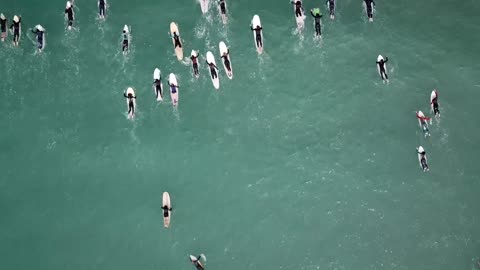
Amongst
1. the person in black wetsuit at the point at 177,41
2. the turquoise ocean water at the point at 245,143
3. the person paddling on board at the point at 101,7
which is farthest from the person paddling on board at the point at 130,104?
the person paddling on board at the point at 101,7

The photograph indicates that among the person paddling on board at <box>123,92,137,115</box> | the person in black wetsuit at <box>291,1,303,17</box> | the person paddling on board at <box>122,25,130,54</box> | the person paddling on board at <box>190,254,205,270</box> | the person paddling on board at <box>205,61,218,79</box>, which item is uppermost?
the person in black wetsuit at <box>291,1,303,17</box>

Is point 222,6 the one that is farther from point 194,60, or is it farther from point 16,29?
point 16,29

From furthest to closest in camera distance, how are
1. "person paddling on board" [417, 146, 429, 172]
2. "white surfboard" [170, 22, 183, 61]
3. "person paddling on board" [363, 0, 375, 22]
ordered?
"person paddling on board" [363, 0, 375, 22], "white surfboard" [170, 22, 183, 61], "person paddling on board" [417, 146, 429, 172]

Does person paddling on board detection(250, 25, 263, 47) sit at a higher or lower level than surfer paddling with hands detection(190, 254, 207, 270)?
higher

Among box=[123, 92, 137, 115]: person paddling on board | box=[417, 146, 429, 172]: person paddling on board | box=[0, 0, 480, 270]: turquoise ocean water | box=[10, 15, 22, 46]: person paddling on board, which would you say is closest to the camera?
box=[0, 0, 480, 270]: turquoise ocean water

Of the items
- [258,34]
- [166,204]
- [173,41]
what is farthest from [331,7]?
[166,204]

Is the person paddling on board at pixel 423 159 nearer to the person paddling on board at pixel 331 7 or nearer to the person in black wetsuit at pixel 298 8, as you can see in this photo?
the person paddling on board at pixel 331 7

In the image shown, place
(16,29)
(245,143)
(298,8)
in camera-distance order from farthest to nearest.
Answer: (16,29) < (298,8) < (245,143)

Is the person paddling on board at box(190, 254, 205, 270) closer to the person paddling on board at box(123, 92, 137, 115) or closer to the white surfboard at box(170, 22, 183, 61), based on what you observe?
the person paddling on board at box(123, 92, 137, 115)

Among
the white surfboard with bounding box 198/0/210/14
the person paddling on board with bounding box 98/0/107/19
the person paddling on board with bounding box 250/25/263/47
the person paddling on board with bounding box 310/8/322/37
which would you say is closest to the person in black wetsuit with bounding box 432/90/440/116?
the person paddling on board with bounding box 310/8/322/37

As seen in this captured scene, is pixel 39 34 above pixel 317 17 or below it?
above
